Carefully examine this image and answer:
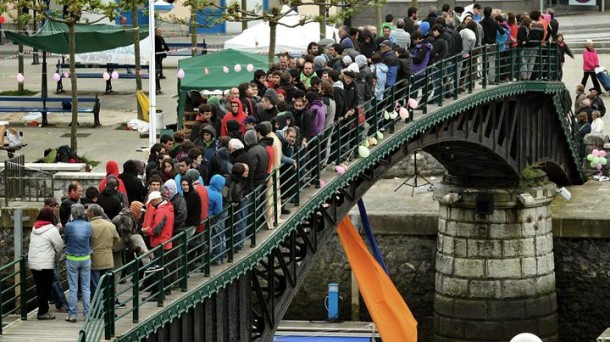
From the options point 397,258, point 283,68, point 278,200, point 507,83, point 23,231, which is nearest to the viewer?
point 278,200

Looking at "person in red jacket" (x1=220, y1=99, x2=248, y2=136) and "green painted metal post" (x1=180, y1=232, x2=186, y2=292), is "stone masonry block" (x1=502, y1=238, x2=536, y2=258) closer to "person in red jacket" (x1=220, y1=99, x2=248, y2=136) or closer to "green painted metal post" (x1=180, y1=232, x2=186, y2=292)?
"person in red jacket" (x1=220, y1=99, x2=248, y2=136)

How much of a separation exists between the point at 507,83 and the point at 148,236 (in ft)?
60.7

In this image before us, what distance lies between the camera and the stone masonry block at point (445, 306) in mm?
44969

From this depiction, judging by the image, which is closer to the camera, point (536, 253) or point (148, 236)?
point (148, 236)

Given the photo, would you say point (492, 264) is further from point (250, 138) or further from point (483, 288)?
point (250, 138)

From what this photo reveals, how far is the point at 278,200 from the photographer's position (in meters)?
28.6

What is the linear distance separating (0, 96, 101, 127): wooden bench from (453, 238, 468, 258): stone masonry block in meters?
10.4

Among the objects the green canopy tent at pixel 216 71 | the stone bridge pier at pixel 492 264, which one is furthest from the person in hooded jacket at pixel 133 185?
the stone bridge pier at pixel 492 264

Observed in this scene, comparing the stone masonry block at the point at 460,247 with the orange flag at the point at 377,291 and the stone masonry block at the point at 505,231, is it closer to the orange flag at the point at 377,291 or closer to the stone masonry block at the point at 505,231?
the stone masonry block at the point at 505,231

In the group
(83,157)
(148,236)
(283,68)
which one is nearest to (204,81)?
(83,157)

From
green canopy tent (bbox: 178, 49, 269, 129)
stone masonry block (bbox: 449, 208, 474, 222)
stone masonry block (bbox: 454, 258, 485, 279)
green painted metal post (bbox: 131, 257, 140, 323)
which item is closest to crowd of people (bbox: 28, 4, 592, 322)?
green painted metal post (bbox: 131, 257, 140, 323)

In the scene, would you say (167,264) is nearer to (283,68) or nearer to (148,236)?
(148,236)

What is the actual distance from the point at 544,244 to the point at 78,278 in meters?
23.2

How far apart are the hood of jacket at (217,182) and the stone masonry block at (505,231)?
20.3 meters
